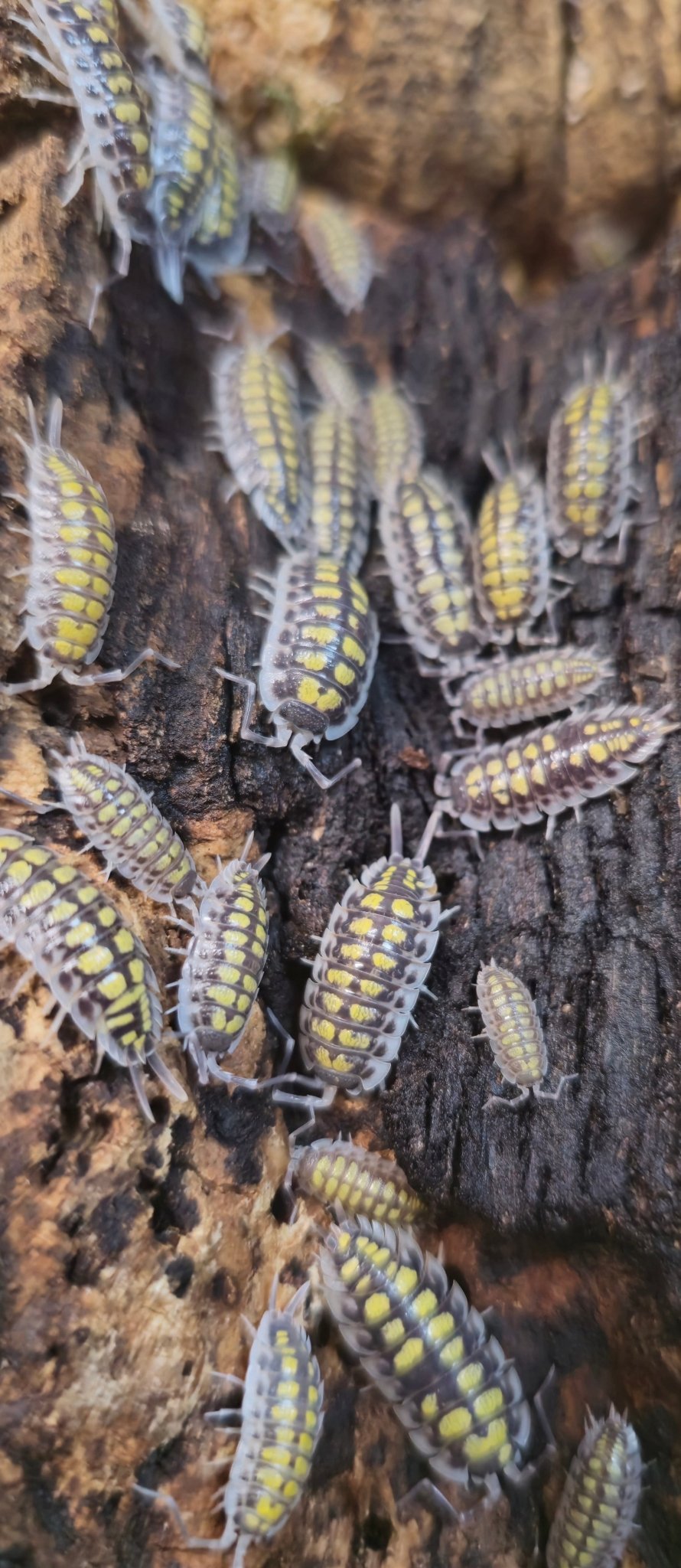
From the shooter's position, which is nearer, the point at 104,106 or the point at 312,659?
the point at 104,106

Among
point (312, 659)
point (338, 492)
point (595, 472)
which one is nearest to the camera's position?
point (312, 659)

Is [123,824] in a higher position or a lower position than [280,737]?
lower

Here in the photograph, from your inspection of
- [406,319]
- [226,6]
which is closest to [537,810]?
[406,319]

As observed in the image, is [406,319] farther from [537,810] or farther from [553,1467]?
[553,1467]

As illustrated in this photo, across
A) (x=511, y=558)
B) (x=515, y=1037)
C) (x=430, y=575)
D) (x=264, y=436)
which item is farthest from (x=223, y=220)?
(x=515, y=1037)

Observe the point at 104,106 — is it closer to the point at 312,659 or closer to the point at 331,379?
the point at 331,379

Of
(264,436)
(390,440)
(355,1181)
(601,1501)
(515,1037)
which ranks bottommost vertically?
(601,1501)

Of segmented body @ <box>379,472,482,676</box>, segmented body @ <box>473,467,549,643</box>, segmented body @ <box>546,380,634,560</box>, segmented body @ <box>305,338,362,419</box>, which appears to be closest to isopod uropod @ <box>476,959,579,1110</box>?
segmented body @ <box>379,472,482,676</box>
